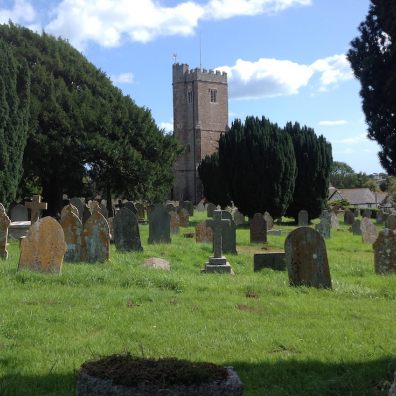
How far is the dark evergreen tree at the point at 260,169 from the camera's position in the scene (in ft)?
92.1

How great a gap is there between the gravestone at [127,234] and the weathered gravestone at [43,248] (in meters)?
3.35

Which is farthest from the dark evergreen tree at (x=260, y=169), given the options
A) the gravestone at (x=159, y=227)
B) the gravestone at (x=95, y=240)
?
the gravestone at (x=95, y=240)

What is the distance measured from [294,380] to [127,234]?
336 inches

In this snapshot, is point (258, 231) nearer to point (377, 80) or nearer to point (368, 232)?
point (368, 232)

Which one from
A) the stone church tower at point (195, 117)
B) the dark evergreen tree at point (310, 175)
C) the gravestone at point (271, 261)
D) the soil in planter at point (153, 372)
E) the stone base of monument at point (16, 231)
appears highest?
the stone church tower at point (195, 117)

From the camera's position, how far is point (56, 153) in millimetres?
24734

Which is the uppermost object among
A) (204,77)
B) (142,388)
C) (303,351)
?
(204,77)

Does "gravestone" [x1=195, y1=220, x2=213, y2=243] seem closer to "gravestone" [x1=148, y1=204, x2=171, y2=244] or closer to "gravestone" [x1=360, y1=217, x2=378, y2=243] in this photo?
"gravestone" [x1=148, y1=204, x2=171, y2=244]

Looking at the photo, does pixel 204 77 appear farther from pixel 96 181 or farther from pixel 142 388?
pixel 142 388

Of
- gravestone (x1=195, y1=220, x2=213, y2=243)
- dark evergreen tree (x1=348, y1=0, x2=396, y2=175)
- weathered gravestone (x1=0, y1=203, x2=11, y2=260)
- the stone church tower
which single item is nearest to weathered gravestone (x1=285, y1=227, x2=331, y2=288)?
dark evergreen tree (x1=348, y1=0, x2=396, y2=175)

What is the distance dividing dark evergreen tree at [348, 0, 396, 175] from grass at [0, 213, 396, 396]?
9.39ft

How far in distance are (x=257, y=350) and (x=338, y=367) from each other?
2.64 ft

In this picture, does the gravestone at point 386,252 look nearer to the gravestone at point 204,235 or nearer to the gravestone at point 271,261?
the gravestone at point 271,261

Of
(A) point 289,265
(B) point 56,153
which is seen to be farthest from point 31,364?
(B) point 56,153
